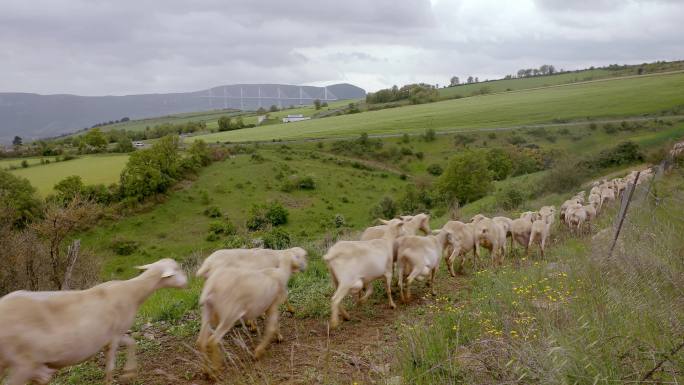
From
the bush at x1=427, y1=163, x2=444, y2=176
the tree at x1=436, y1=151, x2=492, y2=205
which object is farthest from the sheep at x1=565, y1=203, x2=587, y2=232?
the bush at x1=427, y1=163, x2=444, y2=176

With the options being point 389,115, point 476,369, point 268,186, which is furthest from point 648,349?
point 389,115

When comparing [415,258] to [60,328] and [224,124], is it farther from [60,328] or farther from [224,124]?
[224,124]

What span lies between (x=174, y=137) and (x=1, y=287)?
198ft

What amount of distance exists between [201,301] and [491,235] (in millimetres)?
7682

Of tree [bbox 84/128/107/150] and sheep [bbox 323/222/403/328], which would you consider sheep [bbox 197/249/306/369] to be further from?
A: tree [bbox 84/128/107/150]

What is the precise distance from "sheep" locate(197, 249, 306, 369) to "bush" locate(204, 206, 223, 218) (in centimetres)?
5716

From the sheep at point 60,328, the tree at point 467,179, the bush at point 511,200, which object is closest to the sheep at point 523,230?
the sheep at point 60,328

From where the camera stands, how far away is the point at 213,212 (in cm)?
6153

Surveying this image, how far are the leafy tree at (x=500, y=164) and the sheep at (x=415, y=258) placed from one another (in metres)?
54.3

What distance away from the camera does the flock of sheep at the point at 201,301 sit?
4660 millimetres

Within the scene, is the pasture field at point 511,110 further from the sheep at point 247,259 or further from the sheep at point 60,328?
the sheep at point 60,328

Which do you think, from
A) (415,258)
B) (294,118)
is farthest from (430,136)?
(415,258)

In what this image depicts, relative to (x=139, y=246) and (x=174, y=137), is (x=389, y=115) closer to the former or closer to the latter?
(x=174, y=137)

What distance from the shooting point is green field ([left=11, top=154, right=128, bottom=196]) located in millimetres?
66062
